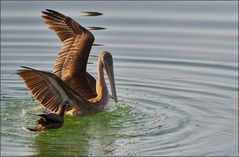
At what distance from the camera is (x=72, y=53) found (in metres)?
14.7

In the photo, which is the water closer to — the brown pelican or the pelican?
the brown pelican

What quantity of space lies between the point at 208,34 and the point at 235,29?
576mm

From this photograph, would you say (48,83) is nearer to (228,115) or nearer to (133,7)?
(228,115)

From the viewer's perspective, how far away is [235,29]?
59.4ft

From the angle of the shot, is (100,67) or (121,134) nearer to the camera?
(121,134)

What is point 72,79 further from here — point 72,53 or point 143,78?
point 143,78

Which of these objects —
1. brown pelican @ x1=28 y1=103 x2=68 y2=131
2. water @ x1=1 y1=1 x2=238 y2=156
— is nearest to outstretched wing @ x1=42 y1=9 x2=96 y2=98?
water @ x1=1 y1=1 x2=238 y2=156

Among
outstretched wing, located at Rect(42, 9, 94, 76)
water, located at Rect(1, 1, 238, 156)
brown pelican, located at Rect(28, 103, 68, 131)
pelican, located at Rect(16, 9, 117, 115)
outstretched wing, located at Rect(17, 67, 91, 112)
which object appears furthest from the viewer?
outstretched wing, located at Rect(42, 9, 94, 76)

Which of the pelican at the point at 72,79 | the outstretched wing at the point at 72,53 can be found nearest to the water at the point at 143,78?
the pelican at the point at 72,79

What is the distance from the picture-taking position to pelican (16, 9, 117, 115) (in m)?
13.3

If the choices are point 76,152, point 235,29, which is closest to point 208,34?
point 235,29

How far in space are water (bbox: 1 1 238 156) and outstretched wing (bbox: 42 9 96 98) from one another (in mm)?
578

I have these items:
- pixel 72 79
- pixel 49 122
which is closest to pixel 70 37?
pixel 72 79

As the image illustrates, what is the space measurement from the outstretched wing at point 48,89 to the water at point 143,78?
0.31 metres
